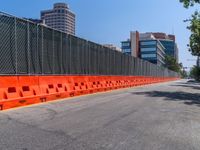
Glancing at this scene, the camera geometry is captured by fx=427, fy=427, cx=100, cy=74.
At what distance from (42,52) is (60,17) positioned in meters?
117

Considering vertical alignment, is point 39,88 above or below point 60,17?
below

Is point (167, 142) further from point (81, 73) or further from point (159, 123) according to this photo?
point (81, 73)

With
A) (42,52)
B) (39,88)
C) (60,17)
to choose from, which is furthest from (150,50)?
(39,88)

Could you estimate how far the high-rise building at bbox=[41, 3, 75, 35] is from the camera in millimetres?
128675

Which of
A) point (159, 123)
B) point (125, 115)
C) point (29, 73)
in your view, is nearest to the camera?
point (159, 123)

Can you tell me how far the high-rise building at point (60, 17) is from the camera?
422 ft

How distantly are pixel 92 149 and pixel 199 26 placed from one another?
1362 inches

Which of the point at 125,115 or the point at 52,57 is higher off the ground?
the point at 52,57

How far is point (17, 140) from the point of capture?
747 cm


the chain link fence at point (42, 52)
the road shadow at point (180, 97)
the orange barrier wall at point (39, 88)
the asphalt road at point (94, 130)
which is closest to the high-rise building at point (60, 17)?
the chain link fence at point (42, 52)

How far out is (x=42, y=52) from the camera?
1845cm

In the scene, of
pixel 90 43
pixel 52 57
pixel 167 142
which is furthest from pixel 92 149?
pixel 90 43

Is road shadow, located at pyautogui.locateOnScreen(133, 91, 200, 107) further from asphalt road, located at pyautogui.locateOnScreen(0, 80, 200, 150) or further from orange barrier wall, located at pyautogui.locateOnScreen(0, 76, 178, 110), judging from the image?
asphalt road, located at pyautogui.locateOnScreen(0, 80, 200, 150)

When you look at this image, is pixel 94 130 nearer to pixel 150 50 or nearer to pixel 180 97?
pixel 180 97
